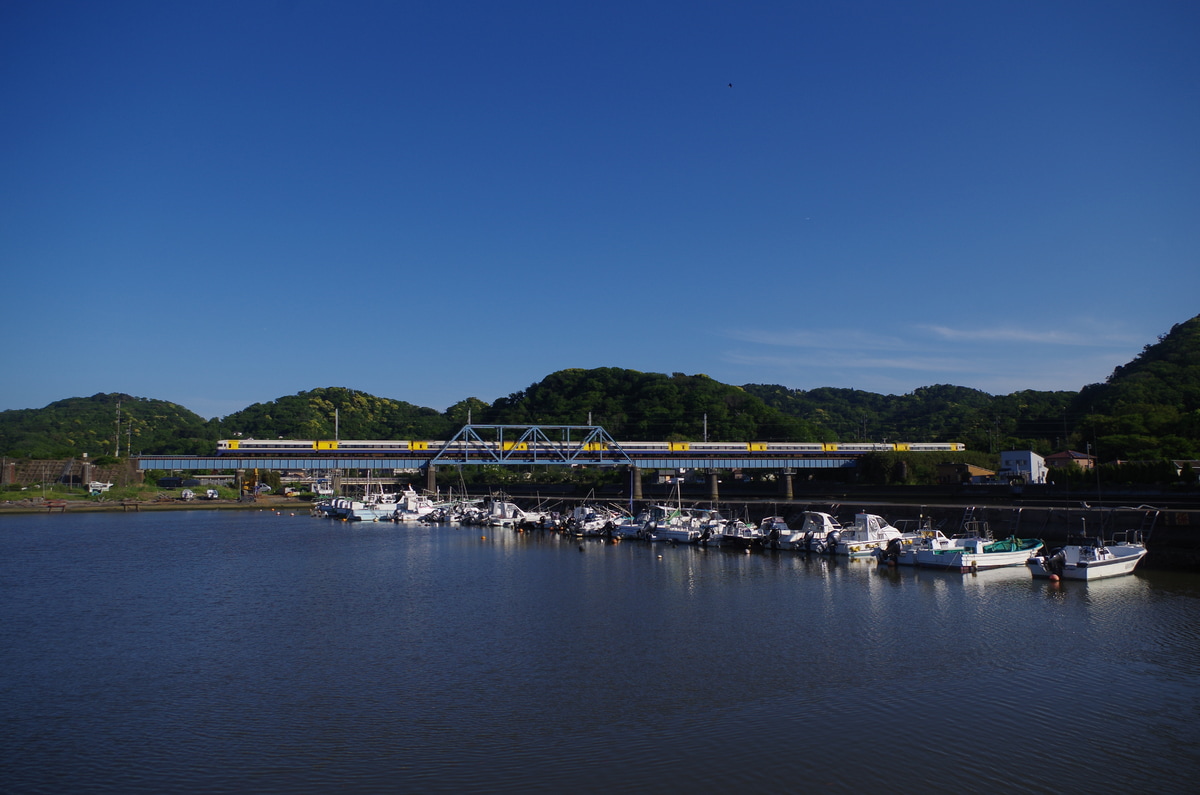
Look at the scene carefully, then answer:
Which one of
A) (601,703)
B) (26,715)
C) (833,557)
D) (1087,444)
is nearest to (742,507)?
(833,557)

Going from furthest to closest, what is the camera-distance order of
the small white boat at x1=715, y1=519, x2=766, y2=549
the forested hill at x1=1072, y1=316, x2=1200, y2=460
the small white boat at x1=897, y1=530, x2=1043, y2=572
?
the forested hill at x1=1072, y1=316, x2=1200, y2=460
the small white boat at x1=715, y1=519, x2=766, y2=549
the small white boat at x1=897, y1=530, x2=1043, y2=572

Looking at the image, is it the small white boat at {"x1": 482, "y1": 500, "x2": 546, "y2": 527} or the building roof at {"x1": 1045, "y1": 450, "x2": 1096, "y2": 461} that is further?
the building roof at {"x1": 1045, "y1": 450, "x2": 1096, "y2": 461}

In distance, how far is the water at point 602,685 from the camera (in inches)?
519

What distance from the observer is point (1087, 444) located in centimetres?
8275

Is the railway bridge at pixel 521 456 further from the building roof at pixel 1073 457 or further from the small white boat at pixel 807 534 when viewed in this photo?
the small white boat at pixel 807 534

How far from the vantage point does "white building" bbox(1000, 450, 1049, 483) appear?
7412 cm

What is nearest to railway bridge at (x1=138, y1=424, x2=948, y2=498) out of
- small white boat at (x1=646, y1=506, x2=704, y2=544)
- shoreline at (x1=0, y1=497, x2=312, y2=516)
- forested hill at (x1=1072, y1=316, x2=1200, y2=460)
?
shoreline at (x1=0, y1=497, x2=312, y2=516)

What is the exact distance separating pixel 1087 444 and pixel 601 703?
274ft

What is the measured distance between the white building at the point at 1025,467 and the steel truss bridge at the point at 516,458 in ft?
72.1

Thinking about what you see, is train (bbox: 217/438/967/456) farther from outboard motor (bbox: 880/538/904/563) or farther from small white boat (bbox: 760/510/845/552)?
outboard motor (bbox: 880/538/904/563)

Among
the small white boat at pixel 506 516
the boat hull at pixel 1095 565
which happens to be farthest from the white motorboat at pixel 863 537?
the small white boat at pixel 506 516

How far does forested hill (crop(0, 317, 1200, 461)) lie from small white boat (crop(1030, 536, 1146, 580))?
4587 cm

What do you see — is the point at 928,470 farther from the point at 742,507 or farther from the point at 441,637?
the point at 441,637

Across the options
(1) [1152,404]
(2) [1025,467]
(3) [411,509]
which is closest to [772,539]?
(2) [1025,467]
